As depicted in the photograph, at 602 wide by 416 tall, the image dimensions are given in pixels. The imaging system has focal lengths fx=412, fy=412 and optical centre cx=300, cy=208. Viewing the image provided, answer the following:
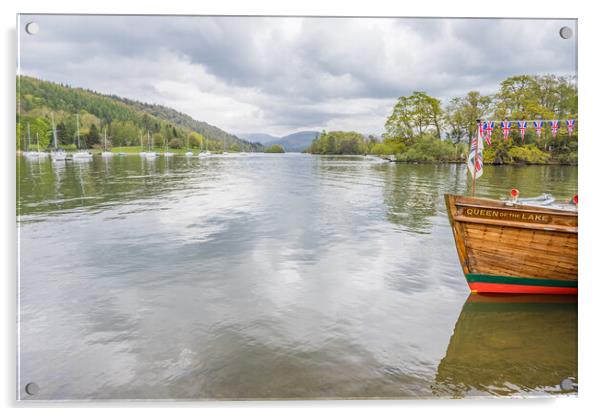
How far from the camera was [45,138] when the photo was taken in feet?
17.2

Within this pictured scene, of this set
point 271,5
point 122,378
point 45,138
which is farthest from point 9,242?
point 271,5

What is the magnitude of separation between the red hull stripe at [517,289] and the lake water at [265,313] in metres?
0.11

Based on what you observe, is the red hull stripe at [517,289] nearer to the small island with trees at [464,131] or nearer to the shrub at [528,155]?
the small island with trees at [464,131]

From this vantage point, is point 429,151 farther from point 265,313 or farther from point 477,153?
point 265,313

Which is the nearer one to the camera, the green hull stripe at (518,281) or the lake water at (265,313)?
the lake water at (265,313)

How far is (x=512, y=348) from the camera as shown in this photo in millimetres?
3762

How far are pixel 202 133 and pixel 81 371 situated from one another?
487 centimetres

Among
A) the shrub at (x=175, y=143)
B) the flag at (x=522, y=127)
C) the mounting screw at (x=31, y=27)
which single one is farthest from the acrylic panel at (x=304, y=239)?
the shrub at (x=175, y=143)

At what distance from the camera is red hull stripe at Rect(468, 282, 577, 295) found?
4816 mm

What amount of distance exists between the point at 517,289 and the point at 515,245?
59cm

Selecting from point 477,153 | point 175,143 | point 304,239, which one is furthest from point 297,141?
point 175,143

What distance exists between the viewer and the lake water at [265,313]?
3248mm

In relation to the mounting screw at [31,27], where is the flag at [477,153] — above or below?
below

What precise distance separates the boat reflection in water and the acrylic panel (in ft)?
0.07
